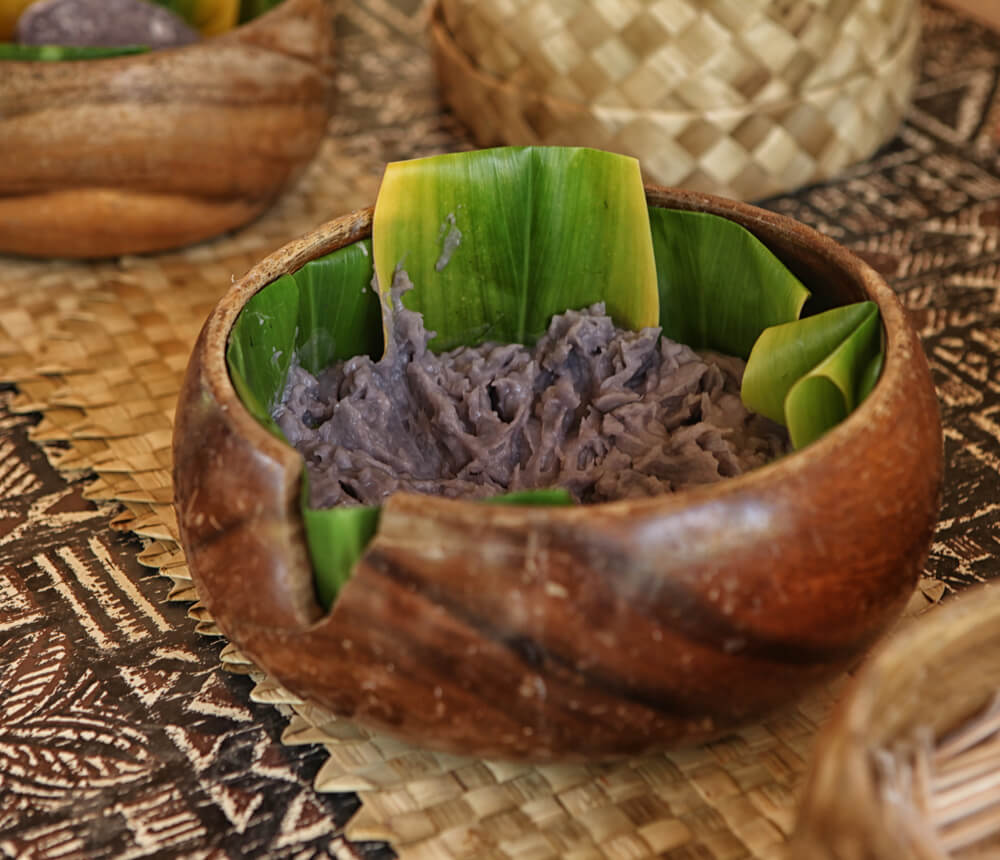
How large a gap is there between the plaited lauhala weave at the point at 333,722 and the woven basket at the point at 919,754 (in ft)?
0.49

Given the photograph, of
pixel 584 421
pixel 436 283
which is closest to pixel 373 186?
pixel 436 283

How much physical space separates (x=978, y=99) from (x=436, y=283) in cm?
91

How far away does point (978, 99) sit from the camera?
58.0 inches

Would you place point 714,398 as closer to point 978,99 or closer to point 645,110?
point 645,110

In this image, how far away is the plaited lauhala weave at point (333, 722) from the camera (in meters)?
0.66

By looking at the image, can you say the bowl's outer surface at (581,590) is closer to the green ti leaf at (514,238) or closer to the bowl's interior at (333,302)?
the bowl's interior at (333,302)

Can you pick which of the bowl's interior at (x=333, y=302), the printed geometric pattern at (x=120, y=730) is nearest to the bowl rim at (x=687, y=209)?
the bowl's interior at (x=333, y=302)

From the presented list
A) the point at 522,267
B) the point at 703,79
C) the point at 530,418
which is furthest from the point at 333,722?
A: the point at 703,79

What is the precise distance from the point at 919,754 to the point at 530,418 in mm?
364

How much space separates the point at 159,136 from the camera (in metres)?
1.12

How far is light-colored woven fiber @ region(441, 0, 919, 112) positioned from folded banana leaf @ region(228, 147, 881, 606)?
403 millimetres

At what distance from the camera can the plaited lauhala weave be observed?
2.18ft

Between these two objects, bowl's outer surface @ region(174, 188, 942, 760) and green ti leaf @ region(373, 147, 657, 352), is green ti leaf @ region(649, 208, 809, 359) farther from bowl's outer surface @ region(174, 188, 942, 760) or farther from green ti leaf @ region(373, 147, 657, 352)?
bowl's outer surface @ region(174, 188, 942, 760)

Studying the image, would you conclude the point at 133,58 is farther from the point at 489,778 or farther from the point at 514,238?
the point at 489,778
